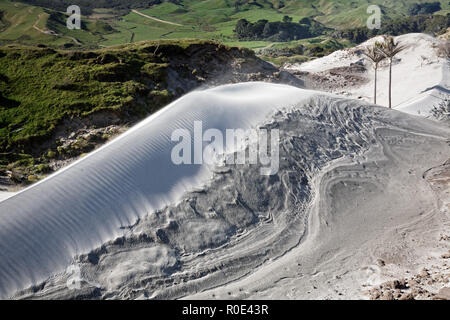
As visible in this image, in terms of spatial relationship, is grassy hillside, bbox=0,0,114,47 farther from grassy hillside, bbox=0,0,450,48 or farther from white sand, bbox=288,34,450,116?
white sand, bbox=288,34,450,116

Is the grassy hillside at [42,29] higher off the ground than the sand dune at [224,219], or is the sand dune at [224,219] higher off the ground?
the grassy hillside at [42,29]

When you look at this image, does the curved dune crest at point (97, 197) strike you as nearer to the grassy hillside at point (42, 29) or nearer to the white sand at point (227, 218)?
the white sand at point (227, 218)

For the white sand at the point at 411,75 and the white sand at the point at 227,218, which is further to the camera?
the white sand at the point at 411,75

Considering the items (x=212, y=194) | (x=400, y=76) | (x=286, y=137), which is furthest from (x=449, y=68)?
(x=212, y=194)
